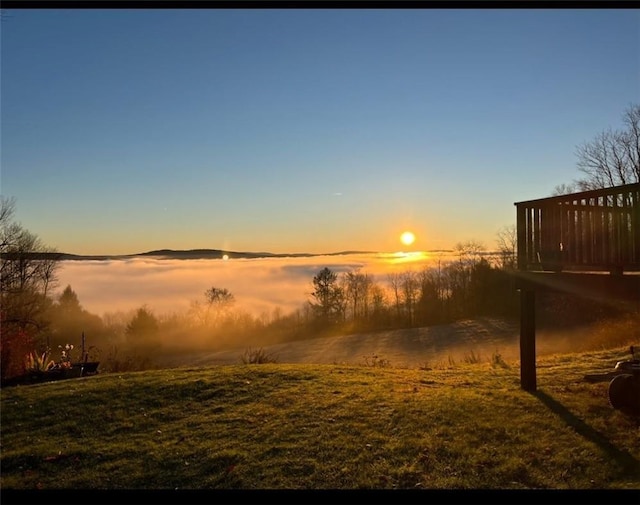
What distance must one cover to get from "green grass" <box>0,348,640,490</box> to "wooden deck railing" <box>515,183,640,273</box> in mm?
2320

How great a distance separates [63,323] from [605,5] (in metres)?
42.6

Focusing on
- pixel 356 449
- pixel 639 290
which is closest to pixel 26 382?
pixel 356 449

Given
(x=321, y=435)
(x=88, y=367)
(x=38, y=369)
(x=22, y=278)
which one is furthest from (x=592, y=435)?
(x=22, y=278)

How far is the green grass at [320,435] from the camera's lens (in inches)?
230

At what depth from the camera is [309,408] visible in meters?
8.55

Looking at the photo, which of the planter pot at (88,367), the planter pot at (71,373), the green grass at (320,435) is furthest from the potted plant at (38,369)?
the green grass at (320,435)

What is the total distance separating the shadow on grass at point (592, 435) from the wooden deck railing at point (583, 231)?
2.30m

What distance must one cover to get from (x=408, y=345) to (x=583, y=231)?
2954 centimetres

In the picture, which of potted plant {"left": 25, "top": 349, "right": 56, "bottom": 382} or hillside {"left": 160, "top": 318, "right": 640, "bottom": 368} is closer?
potted plant {"left": 25, "top": 349, "right": 56, "bottom": 382}

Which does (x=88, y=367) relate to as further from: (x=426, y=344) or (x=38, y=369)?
(x=426, y=344)

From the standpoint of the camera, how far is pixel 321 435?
7.14m

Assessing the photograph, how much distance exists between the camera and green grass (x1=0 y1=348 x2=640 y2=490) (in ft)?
19.1

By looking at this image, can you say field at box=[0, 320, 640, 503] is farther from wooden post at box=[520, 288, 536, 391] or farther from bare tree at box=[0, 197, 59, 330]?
bare tree at box=[0, 197, 59, 330]

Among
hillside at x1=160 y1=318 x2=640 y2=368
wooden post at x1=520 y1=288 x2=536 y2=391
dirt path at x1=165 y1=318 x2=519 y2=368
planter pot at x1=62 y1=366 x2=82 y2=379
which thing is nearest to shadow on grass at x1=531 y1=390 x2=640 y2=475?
wooden post at x1=520 y1=288 x2=536 y2=391
